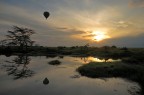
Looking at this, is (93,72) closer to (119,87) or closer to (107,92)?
(119,87)

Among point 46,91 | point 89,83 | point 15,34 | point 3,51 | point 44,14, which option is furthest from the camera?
point 15,34

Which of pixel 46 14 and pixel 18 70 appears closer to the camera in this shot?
pixel 18 70

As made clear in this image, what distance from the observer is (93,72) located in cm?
3403

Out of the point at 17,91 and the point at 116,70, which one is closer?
the point at 17,91

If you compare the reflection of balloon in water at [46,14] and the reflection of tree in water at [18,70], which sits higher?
the reflection of balloon in water at [46,14]

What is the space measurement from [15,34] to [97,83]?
11073 cm

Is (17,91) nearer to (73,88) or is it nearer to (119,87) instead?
(73,88)

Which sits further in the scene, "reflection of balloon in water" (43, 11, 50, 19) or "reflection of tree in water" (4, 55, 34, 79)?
"reflection of balloon in water" (43, 11, 50, 19)

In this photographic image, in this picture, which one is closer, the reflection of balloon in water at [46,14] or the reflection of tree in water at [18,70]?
the reflection of tree in water at [18,70]

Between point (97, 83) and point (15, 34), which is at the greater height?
point (15, 34)

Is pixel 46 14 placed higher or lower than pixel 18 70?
higher

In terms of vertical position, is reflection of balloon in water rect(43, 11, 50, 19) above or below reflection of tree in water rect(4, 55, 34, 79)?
above

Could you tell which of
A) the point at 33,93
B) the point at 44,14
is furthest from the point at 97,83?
the point at 44,14

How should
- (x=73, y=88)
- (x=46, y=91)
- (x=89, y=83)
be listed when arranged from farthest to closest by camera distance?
(x=89, y=83) < (x=73, y=88) < (x=46, y=91)
